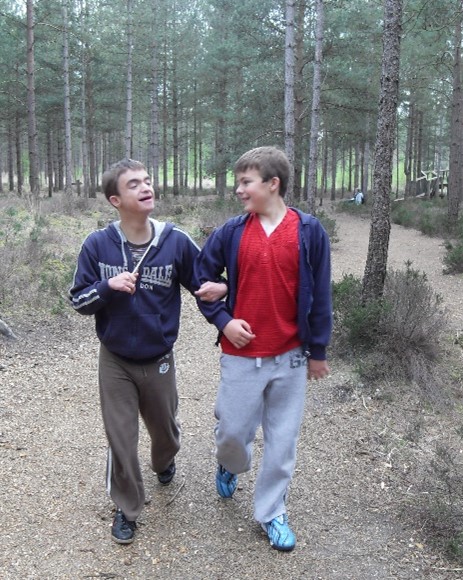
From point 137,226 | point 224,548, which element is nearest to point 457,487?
point 224,548

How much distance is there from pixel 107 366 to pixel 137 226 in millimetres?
732

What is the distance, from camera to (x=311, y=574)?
267 cm

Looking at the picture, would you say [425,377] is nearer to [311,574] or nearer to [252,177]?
[311,574]

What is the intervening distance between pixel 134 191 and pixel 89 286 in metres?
0.52

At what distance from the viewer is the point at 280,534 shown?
2.83 m

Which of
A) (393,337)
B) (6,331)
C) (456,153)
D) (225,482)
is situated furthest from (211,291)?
(456,153)

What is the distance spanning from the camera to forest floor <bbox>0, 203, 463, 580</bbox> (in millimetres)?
2744

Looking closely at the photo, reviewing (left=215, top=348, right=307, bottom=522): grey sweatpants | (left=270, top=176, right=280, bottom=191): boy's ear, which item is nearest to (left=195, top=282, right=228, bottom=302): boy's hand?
(left=215, top=348, right=307, bottom=522): grey sweatpants

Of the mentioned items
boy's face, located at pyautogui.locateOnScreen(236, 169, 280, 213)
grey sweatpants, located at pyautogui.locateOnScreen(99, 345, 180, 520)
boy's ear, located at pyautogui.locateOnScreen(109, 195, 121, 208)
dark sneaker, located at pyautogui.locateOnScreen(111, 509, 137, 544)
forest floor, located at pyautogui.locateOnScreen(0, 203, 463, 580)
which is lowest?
forest floor, located at pyautogui.locateOnScreen(0, 203, 463, 580)

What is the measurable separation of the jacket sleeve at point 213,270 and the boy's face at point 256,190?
200 mm

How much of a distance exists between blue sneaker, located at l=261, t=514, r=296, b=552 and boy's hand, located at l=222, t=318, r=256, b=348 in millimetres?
984

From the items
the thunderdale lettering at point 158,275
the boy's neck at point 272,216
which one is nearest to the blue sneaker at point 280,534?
the thunderdale lettering at point 158,275

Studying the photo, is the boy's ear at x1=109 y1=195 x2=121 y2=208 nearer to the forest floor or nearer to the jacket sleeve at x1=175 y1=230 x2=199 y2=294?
the jacket sleeve at x1=175 y1=230 x2=199 y2=294

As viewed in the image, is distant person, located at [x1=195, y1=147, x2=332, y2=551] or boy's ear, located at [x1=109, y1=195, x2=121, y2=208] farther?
boy's ear, located at [x1=109, y1=195, x2=121, y2=208]
